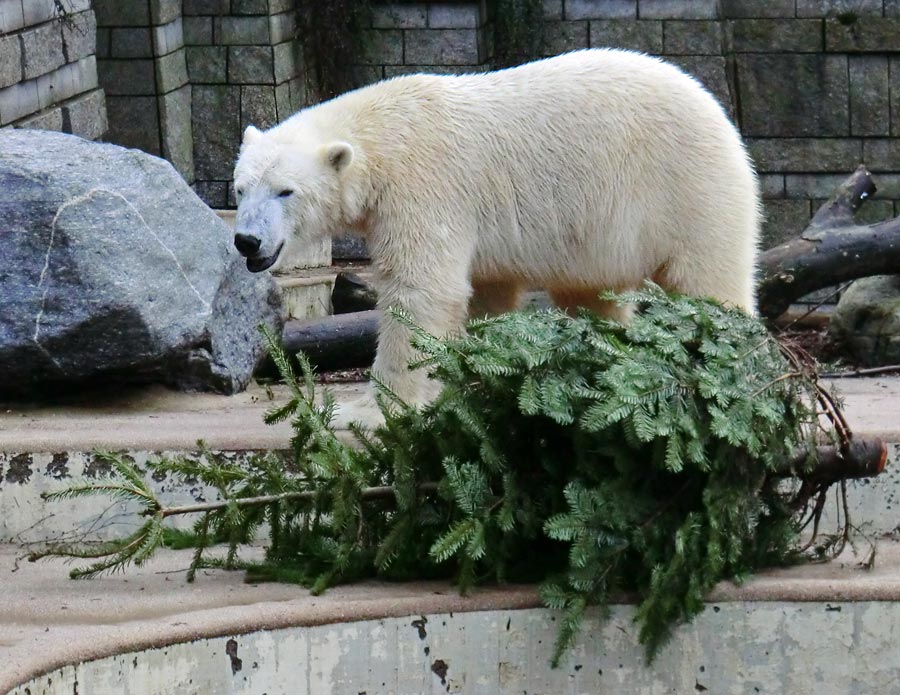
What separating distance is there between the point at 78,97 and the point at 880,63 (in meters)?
4.81

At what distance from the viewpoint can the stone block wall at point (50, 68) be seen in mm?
6141

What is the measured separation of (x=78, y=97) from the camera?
6.97 meters

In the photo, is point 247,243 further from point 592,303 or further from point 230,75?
point 230,75

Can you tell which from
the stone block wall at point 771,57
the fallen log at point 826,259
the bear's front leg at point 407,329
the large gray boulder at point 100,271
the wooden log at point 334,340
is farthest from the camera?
the stone block wall at point 771,57

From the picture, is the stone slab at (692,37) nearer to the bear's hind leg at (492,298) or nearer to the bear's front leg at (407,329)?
the bear's hind leg at (492,298)

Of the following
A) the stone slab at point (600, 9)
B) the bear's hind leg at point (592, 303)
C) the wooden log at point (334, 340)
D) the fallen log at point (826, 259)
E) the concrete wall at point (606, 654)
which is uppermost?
the stone slab at point (600, 9)

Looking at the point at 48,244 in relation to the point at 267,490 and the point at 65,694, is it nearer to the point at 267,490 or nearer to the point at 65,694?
the point at 267,490

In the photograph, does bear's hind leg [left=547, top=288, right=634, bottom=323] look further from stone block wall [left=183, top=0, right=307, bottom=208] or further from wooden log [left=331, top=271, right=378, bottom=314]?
stone block wall [left=183, top=0, right=307, bottom=208]

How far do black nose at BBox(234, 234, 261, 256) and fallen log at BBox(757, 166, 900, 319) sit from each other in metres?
2.86

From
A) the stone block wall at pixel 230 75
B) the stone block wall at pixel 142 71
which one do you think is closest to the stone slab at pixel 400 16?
the stone block wall at pixel 230 75

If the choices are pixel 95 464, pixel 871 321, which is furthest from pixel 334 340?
pixel 871 321

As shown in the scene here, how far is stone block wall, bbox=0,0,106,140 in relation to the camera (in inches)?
242

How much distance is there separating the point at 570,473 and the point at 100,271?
1.87 meters

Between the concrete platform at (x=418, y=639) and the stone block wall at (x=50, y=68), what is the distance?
307cm
